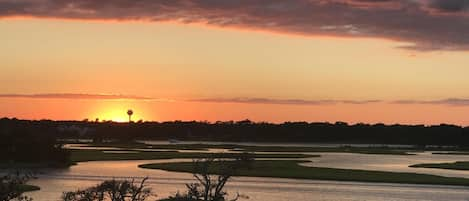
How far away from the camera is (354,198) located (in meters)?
45.6

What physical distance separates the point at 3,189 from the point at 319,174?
46.9 m

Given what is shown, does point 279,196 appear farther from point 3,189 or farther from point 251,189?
point 3,189

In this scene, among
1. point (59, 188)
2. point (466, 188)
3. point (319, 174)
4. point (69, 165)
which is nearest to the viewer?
point (59, 188)

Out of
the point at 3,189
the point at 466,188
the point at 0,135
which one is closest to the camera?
the point at 3,189

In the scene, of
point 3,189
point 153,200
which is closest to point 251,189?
point 153,200

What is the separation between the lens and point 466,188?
180 ft

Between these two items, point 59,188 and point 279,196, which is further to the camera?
point 59,188

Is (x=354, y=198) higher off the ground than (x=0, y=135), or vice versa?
(x=0, y=135)

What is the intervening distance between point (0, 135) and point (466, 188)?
48415 millimetres

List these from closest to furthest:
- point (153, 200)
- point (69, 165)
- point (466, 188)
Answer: point (153, 200)
point (466, 188)
point (69, 165)

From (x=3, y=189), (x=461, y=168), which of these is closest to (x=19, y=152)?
(x=461, y=168)

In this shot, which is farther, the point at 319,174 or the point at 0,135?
the point at 0,135

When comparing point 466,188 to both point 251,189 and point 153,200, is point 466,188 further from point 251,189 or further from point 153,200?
point 153,200

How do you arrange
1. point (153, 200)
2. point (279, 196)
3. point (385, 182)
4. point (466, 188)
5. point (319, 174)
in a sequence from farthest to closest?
1. point (319, 174)
2. point (385, 182)
3. point (466, 188)
4. point (279, 196)
5. point (153, 200)
